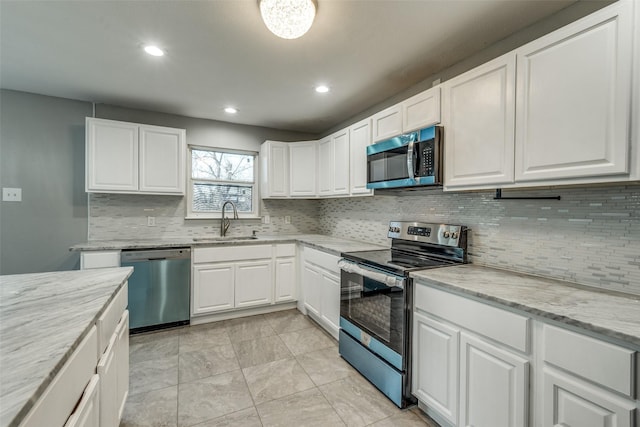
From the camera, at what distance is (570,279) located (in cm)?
153

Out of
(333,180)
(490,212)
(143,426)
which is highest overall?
(333,180)

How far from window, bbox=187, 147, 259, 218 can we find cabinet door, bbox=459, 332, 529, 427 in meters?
3.07

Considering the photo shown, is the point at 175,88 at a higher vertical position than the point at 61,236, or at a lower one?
higher

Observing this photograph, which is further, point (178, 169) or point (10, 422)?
point (178, 169)

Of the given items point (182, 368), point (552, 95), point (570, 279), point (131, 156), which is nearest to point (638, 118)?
point (552, 95)

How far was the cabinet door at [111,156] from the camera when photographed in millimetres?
2832

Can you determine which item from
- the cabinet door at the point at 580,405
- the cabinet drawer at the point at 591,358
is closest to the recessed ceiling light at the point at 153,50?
the cabinet drawer at the point at 591,358

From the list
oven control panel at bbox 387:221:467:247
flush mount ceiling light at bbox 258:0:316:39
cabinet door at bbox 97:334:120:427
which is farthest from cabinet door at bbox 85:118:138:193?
oven control panel at bbox 387:221:467:247

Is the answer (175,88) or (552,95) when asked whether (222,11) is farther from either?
(552,95)

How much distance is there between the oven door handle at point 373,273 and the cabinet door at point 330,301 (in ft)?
0.96

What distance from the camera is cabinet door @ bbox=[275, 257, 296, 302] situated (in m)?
3.39

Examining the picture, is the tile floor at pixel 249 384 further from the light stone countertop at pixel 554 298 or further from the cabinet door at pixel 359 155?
the cabinet door at pixel 359 155

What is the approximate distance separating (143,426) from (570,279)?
8.46 ft

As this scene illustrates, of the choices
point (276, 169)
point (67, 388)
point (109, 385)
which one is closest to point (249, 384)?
point (109, 385)
